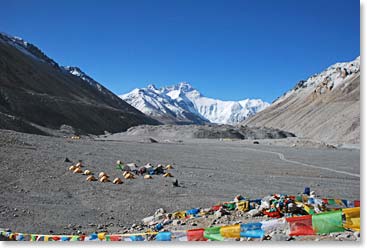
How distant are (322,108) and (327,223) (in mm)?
70750

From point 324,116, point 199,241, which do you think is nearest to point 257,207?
point 199,241

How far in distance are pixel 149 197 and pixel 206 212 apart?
3006 millimetres

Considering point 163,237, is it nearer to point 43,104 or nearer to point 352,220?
point 352,220

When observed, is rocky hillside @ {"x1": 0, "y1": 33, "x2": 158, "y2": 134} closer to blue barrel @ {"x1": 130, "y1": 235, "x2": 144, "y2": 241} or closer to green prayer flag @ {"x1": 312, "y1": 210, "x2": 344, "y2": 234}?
blue barrel @ {"x1": 130, "y1": 235, "x2": 144, "y2": 241}

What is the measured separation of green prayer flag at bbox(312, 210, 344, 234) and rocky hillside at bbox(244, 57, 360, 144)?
39439mm

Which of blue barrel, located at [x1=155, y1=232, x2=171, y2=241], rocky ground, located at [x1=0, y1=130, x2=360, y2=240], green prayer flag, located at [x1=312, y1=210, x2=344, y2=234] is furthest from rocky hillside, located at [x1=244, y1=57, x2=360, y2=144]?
blue barrel, located at [x1=155, y1=232, x2=171, y2=241]

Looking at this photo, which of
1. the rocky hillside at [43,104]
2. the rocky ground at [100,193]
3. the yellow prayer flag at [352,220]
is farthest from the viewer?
the rocky hillside at [43,104]

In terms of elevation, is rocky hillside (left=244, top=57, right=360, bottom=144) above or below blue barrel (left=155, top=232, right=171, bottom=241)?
above

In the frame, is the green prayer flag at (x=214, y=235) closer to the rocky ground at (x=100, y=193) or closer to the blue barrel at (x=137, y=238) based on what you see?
the blue barrel at (x=137, y=238)

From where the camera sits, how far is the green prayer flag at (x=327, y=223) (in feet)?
12.1

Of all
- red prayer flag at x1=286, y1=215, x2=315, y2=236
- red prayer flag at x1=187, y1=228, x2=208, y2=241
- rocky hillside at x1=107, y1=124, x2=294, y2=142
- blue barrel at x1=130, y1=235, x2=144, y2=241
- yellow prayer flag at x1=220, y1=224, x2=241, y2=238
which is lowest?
blue barrel at x1=130, y1=235, x2=144, y2=241

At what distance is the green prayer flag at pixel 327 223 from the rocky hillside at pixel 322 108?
39.4 m

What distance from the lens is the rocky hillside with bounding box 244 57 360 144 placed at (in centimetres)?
5091

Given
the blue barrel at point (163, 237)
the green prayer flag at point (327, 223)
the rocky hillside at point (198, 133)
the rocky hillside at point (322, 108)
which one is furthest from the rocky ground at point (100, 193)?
the rocky hillside at point (198, 133)
